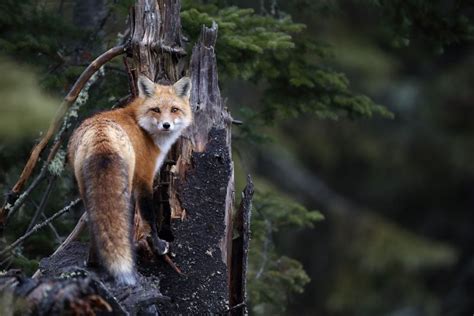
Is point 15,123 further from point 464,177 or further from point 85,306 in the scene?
point 464,177

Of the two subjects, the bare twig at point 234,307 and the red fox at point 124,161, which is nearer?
the red fox at point 124,161

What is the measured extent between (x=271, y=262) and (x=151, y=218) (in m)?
3.72

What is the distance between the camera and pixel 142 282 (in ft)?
21.6

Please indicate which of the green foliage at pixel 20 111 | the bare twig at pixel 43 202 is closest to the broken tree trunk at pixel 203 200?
the bare twig at pixel 43 202

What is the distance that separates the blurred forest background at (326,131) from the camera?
9703 millimetres

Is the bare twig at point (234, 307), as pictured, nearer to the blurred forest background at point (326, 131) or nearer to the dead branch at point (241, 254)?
the dead branch at point (241, 254)

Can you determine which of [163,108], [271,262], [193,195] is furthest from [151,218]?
[271,262]

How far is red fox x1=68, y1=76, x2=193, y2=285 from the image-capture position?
638 cm

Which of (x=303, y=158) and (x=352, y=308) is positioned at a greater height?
(x=303, y=158)

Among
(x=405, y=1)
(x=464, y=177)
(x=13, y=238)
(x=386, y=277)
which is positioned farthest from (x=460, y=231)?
(x=13, y=238)

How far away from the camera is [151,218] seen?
7.38 meters

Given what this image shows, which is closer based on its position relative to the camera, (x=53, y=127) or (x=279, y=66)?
(x=53, y=127)

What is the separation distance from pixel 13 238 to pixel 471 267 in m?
13.6

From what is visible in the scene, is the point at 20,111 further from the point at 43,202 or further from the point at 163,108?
the point at 43,202
